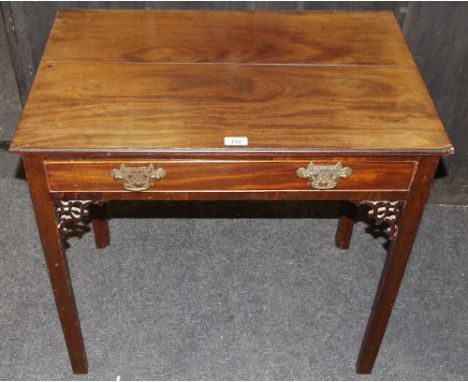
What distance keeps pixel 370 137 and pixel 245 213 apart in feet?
3.48

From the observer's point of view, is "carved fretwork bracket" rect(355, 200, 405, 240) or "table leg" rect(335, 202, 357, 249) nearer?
"carved fretwork bracket" rect(355, 200, 405, 240)

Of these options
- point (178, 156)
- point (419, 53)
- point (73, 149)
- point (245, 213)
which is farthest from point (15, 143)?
point (419, 53)

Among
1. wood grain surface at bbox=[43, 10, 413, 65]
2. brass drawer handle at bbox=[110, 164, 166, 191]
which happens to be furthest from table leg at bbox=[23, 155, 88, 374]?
wood grain surface at bbox=[43, 10, 413, 65]

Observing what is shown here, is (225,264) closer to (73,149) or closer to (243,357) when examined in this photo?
(243,357)

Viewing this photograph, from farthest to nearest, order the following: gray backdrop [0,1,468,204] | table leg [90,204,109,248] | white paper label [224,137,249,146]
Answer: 1. table leg [90,204,109,248]
2. gray backdrop [0,1,468,204]
3. white paper label [224,137,249,146]

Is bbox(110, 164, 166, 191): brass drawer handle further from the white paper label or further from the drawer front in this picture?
the white paper label

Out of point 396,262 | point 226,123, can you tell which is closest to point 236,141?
point 226,123

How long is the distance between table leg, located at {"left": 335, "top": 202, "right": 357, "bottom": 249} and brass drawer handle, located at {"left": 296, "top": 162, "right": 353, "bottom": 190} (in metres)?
0.77

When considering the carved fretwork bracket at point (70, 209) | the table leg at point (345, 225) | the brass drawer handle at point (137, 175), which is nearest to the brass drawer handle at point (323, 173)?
the brass drawer handle at point (137, 175)

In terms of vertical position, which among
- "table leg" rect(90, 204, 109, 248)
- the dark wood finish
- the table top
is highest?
the table top

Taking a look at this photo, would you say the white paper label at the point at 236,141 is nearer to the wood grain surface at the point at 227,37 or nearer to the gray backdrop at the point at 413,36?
the wood grain surface at the point at 227,37

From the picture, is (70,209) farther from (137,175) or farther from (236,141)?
(236,141)

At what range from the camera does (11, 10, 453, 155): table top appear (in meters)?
1.62

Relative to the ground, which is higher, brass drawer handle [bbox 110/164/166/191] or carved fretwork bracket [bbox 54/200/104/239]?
brass drawer handle [bbox 110/164/166/191]
